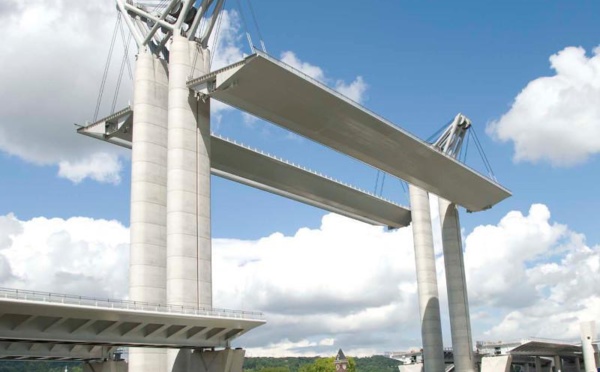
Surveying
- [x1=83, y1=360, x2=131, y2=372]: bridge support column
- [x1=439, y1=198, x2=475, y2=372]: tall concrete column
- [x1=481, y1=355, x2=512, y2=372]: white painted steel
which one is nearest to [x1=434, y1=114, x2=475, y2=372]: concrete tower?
[x1=439, y1=198, x2=475, y2=372]: tall concrete column

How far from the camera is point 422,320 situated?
86500mm

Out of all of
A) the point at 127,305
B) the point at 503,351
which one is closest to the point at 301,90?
the point at 127,305

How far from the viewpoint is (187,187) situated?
47.7 m

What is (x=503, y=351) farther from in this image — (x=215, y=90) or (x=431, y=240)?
(x=215, y=90)

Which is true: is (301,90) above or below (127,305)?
above

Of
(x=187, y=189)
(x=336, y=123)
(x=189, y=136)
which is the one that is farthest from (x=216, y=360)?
(x=336, y=123)

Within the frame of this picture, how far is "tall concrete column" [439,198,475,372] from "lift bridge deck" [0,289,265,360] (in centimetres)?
4665

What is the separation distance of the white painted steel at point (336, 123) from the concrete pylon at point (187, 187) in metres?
1.80

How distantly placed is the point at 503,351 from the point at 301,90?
67436 millimetres

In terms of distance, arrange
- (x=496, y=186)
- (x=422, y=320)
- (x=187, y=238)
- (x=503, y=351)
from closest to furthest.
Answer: (x=187, y=238), (x=496, y=186), (x=422, y=320), (x=503, y=351)

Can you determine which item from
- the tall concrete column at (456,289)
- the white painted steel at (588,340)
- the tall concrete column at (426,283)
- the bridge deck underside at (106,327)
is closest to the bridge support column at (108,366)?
the bridge deck underside at (106,327)

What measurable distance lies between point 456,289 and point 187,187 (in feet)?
156

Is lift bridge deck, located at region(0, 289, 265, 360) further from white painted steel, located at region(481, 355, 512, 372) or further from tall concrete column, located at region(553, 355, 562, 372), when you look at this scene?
tall concrete column, located at region(553, 355, 562, 372)

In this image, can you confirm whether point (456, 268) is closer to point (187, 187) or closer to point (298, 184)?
point (298, 184)
